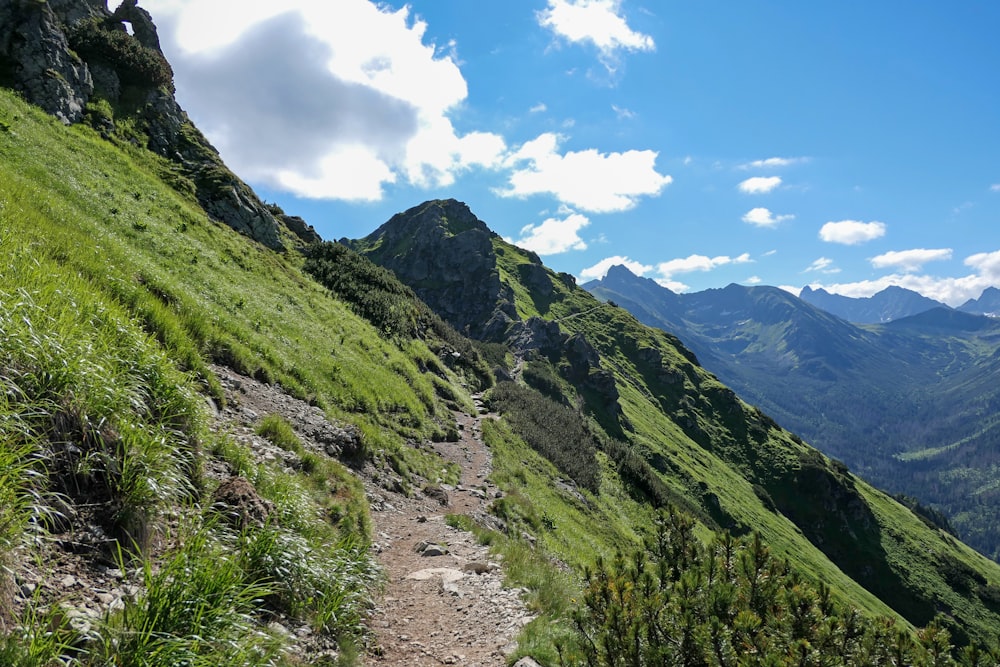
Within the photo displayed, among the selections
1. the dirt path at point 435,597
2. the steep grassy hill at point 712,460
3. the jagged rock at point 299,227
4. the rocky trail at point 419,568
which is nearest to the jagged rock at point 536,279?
the steep grassy hill at point 712,460

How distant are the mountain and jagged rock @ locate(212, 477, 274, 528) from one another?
47mm

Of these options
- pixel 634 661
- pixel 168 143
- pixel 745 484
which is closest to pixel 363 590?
pixel 634 661

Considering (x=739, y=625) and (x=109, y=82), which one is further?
(x=109, y=82)

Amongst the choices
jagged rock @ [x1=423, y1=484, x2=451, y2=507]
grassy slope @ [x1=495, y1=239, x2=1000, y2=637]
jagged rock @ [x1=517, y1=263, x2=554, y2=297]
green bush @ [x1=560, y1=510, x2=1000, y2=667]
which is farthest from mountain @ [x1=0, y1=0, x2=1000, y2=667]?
jagged rock @ [x1=517, y1=263, x2=554, y2=297]

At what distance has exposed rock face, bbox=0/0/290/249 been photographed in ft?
96.4

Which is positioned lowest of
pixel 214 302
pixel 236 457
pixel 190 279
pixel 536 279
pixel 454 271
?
pixel 236 457

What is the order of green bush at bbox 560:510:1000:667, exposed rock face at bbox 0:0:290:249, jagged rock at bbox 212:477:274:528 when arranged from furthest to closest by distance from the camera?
exposed rock face at bbox 0:0:290:249
jagged rock at bbox 212:477:274:528
green bush at bbox 560:510:1000:667

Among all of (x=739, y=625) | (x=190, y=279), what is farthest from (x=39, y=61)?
(x=739, y=625)

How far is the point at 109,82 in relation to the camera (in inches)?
1419

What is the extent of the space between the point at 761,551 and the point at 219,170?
1717 inches

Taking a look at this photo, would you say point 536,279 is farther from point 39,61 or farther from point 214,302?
point 214,302

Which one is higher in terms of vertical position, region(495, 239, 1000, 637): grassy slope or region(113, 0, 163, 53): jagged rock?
region(113, 0, 163, 53): jagged rock

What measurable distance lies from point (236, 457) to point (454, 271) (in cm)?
15270

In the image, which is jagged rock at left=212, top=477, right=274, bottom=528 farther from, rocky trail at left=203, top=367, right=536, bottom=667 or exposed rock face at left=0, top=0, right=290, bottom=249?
exposed rock face at left=0, top=0, right=290, bottom=249
